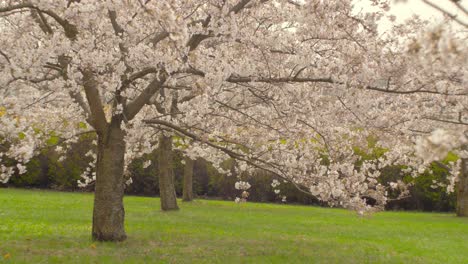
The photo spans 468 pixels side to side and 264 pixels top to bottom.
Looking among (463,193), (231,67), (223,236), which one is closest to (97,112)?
(231,67)

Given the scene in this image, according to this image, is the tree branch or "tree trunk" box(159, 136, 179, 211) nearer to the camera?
the tree branch

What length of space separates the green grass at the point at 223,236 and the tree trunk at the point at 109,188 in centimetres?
39

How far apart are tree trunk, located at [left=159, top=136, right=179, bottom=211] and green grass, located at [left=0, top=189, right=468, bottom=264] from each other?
0.49 m

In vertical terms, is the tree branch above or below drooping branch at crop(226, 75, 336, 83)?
below

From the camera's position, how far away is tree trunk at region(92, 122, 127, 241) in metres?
11.7

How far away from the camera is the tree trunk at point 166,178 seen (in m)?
19.0

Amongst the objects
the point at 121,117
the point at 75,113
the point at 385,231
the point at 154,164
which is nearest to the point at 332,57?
the point at 121,117

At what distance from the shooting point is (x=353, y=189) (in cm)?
1078

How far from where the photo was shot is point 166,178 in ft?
63.4

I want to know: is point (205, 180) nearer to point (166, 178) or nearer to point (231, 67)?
point (166, 178)

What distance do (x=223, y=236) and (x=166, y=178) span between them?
6.15m

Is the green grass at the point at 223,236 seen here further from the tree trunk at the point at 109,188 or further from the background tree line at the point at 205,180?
the background tree line at the point at 205,180

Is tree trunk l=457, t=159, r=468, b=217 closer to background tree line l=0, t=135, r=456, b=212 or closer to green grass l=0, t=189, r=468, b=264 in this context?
green grass l=0, t=189, r=468, b=264

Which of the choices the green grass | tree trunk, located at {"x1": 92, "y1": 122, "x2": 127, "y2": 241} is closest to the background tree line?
the green grass
